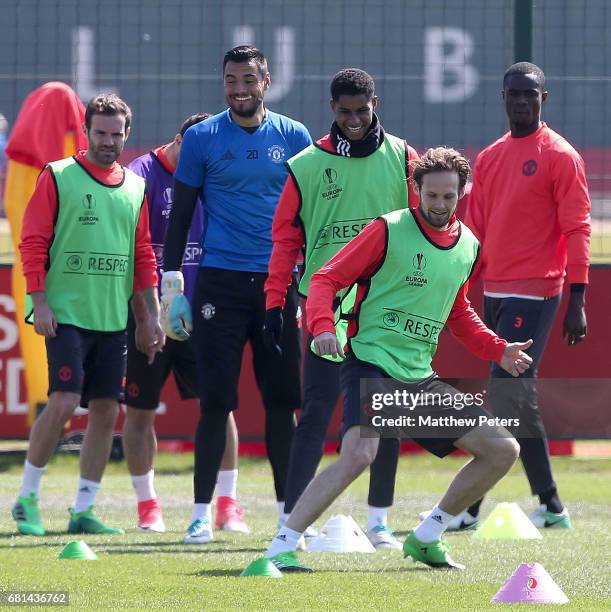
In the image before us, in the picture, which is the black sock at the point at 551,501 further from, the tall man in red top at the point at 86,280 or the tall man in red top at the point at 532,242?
the tall man in red top at the point at 86,280

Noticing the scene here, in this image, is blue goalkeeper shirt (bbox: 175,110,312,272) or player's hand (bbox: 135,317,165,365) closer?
blue goalkeeper shirt (bbox: 175,110,312,272)

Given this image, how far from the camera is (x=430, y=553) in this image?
644 cm

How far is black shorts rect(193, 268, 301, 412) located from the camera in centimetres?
729

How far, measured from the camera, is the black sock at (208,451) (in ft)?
23.9

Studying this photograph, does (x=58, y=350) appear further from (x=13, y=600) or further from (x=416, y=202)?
(x=13, y=600)

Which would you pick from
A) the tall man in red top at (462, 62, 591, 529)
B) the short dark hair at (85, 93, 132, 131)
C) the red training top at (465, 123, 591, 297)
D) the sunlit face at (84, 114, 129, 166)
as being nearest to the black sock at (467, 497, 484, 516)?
the tall man in red top at (462, 62, 591, 529)

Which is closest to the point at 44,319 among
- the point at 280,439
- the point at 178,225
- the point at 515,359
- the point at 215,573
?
the point at 178,225

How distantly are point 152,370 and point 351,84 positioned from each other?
1.98 meters

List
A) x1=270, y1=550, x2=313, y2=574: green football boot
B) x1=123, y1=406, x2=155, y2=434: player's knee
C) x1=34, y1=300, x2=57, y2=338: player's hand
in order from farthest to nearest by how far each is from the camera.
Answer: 1. x1=123, y1=406, x2=155, y2=434: player's knee
2. x1=34, y1=300, x2=57, y2=338: player's hand
3. x1=270, y1=550, x2=313, y2=574: green football boot

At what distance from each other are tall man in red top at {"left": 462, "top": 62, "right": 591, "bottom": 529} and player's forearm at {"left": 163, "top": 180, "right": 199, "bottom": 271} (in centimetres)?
163

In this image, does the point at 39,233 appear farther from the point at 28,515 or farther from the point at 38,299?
the point at 28,515

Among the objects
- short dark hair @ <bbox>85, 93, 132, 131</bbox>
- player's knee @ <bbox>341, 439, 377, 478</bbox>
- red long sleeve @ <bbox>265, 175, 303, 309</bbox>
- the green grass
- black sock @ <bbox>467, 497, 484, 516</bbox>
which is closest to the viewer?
the green grass

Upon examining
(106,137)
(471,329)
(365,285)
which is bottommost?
(471,329)
